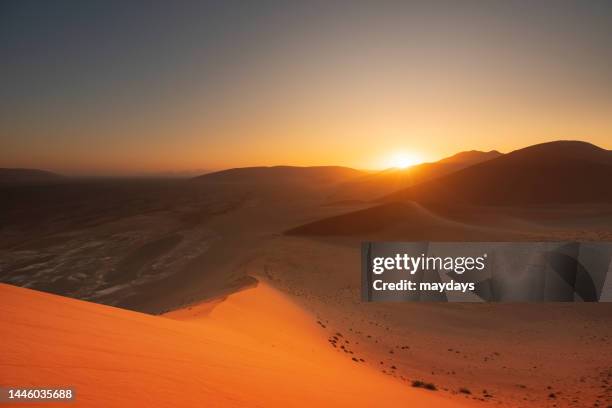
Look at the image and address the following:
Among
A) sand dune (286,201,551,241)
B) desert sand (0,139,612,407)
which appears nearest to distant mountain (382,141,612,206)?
desert sand (0,139,612,407)

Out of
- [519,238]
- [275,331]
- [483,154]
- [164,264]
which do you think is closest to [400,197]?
[519,238]

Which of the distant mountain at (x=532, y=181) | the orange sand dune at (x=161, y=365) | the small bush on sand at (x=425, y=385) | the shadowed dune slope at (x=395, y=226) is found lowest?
the small bush on sand at (x=425, y=385)

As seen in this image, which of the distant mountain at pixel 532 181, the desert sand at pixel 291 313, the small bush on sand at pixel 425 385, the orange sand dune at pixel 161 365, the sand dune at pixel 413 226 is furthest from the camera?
the distant mountain at pixel 532 181

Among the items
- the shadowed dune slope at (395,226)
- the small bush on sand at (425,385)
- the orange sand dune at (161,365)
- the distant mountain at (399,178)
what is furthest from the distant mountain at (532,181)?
the orange sand dune at (161,365)

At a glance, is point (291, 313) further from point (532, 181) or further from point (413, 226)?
point (532, 181)

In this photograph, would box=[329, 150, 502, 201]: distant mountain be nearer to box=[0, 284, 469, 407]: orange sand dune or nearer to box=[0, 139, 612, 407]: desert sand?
box=[0, 139, 612, 407]: desert sand

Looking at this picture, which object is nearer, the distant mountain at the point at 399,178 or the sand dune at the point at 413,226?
the sand dune at the point at 413,226

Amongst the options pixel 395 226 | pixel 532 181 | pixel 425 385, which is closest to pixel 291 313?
pixel 425 385

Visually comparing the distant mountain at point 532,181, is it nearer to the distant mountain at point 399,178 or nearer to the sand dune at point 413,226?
the sand dune at point 413,226
